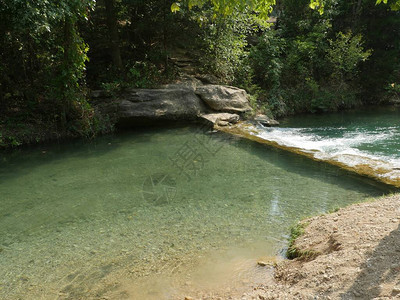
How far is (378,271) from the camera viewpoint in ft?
9.41

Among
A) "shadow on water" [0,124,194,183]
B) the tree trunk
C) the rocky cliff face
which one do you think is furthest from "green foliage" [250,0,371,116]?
"shadow on water" [0,124,194,183]

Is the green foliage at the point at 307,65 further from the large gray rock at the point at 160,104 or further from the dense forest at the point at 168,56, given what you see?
the large gray rock at the point at 160,104

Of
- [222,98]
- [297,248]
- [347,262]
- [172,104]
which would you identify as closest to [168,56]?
[172,104]

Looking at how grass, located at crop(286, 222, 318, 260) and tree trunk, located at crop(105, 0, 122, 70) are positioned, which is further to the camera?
tree trunk, located at crop(105, 0, 122, 70)

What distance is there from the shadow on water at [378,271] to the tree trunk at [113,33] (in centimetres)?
1224

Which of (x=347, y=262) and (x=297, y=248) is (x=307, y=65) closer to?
(x=297, y=248)

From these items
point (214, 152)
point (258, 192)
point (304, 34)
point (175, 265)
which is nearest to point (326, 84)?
point (304, 34)

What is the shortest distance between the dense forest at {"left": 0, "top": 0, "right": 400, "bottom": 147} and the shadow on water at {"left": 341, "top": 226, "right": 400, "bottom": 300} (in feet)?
18.2

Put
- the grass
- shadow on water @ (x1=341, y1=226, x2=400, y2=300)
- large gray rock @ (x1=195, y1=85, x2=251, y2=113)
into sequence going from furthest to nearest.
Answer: large gray rock @ (x1=195, y1=85, x2=251, y2=113) < the grass < shadow on water @ (x1=341, y1=226, x2=400, y2=300)

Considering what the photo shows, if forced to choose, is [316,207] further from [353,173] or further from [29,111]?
[29,111]

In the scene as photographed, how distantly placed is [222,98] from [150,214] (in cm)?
824

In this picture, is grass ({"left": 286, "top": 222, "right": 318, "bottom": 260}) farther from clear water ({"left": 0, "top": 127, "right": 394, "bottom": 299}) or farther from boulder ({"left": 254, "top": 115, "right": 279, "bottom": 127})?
boulder ({"left": 254, "top": 115, "right": 279, "bottom": 127})

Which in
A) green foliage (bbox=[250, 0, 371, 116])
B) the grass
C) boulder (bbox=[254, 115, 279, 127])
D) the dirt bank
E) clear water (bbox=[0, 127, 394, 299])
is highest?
green foliage (bbox=[250, 0, 371, 116])

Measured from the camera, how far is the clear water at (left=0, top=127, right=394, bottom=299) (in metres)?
3.84
